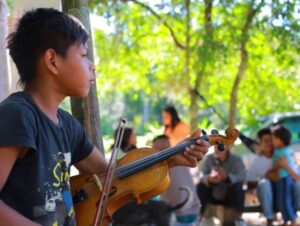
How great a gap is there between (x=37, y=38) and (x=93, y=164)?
0.68m

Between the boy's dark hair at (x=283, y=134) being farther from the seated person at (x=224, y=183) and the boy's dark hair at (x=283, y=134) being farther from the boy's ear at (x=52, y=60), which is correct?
the boy's ear at (x=52, y=60)

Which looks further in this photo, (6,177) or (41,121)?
(41,121)

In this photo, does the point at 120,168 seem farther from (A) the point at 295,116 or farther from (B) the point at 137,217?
(A) the point at 295,116

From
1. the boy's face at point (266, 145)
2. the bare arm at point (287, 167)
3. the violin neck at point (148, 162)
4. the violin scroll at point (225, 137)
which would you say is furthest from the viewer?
the boy's face at point (266, 145)

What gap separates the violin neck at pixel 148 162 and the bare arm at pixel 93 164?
0.27 ft

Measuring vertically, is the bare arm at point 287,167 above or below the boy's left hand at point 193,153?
below

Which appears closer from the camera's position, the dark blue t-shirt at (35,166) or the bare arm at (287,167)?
the dark blue t-shirt at (35,166)

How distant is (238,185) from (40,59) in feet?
15.8

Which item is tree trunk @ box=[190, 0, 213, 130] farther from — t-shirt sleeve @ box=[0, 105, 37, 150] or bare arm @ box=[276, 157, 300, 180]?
t-shirt sleeve @ box=[0, 105, 37, 150]

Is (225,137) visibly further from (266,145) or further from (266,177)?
(266,145)

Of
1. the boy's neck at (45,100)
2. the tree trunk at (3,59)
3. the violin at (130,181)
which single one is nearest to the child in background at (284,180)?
the violin at (130,181)

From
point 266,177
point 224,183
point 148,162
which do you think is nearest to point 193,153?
point 148,162

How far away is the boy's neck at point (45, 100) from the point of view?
1.93 metres

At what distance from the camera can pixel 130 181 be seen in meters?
2.50
